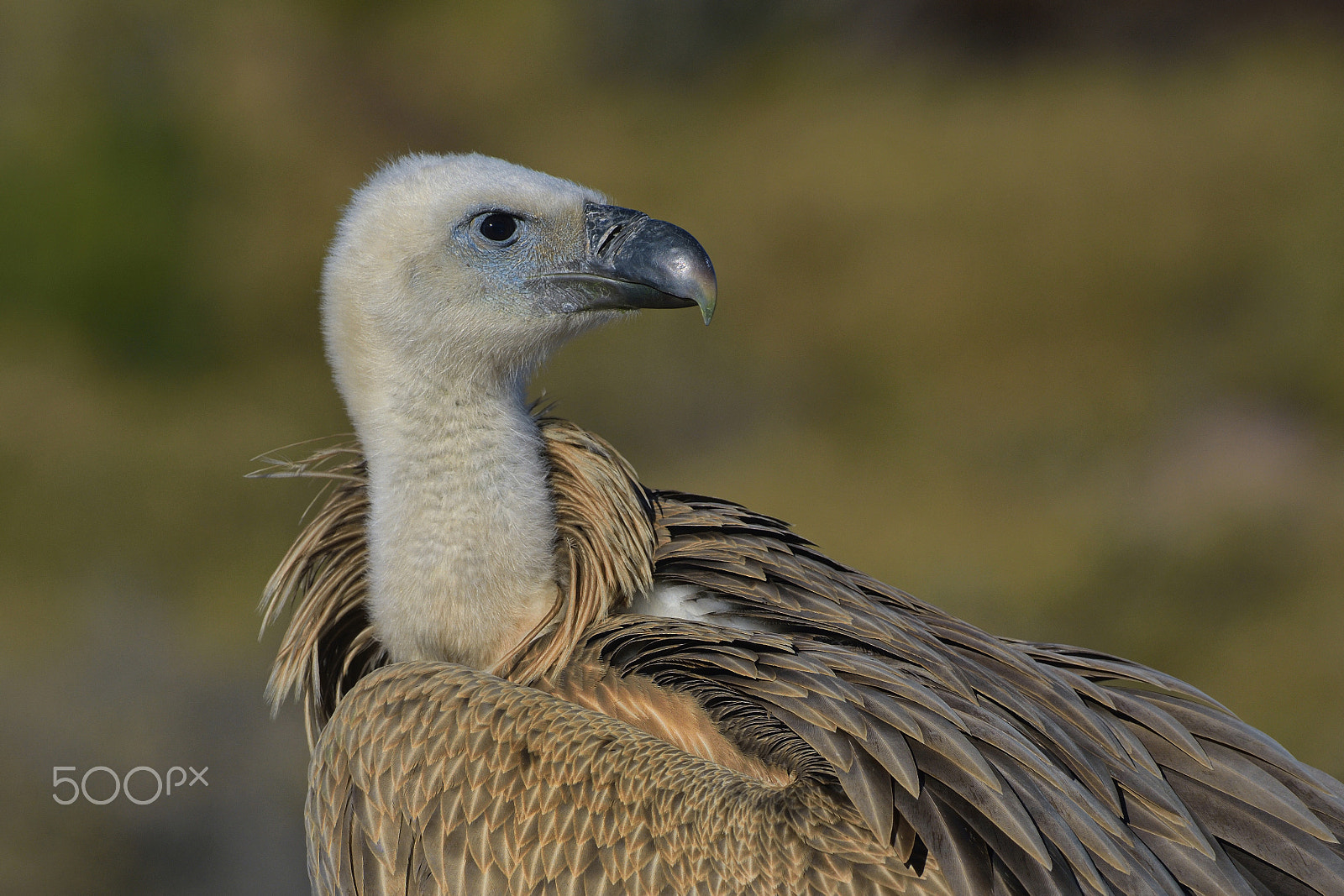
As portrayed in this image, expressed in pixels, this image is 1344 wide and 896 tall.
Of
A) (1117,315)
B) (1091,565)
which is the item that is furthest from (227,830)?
(1117,315)

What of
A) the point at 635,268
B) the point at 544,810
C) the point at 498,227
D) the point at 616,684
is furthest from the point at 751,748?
the point at 498,227

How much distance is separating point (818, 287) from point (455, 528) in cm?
879

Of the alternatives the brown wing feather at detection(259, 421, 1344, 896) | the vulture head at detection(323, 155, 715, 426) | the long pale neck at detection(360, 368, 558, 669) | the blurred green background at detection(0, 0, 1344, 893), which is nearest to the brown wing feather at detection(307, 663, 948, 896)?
the brown wing feather at detection(259, 421, 1344, 896)

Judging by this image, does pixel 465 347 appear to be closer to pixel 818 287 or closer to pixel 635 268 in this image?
pixel 635 268

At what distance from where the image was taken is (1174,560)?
952 cm

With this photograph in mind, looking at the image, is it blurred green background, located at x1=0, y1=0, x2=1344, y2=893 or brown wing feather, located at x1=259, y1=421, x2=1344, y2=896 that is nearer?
brown wing feather, located at x1=259, y1=421, x2=1344, y2=896

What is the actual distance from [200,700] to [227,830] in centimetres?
81

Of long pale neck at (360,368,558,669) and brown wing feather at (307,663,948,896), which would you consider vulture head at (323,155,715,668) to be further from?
brown wing feather at (307,663,948,896)

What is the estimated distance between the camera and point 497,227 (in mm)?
2707

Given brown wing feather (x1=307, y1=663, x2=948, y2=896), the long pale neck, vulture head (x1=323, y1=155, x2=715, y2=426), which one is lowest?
brown wing feather (x1=307, y1=663, x2=948, y2=896)

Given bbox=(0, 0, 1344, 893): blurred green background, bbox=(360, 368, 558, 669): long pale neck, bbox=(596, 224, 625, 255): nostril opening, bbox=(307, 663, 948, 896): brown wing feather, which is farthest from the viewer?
bbox=(0, 0, 1344, 893): blurred green background

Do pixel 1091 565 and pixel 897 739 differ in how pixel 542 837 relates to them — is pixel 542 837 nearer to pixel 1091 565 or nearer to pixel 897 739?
pixel 897 739

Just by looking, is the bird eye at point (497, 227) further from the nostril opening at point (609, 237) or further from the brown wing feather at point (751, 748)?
the brown wing feather at point (751, 748)

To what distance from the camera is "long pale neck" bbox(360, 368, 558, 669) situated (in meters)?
2.53
